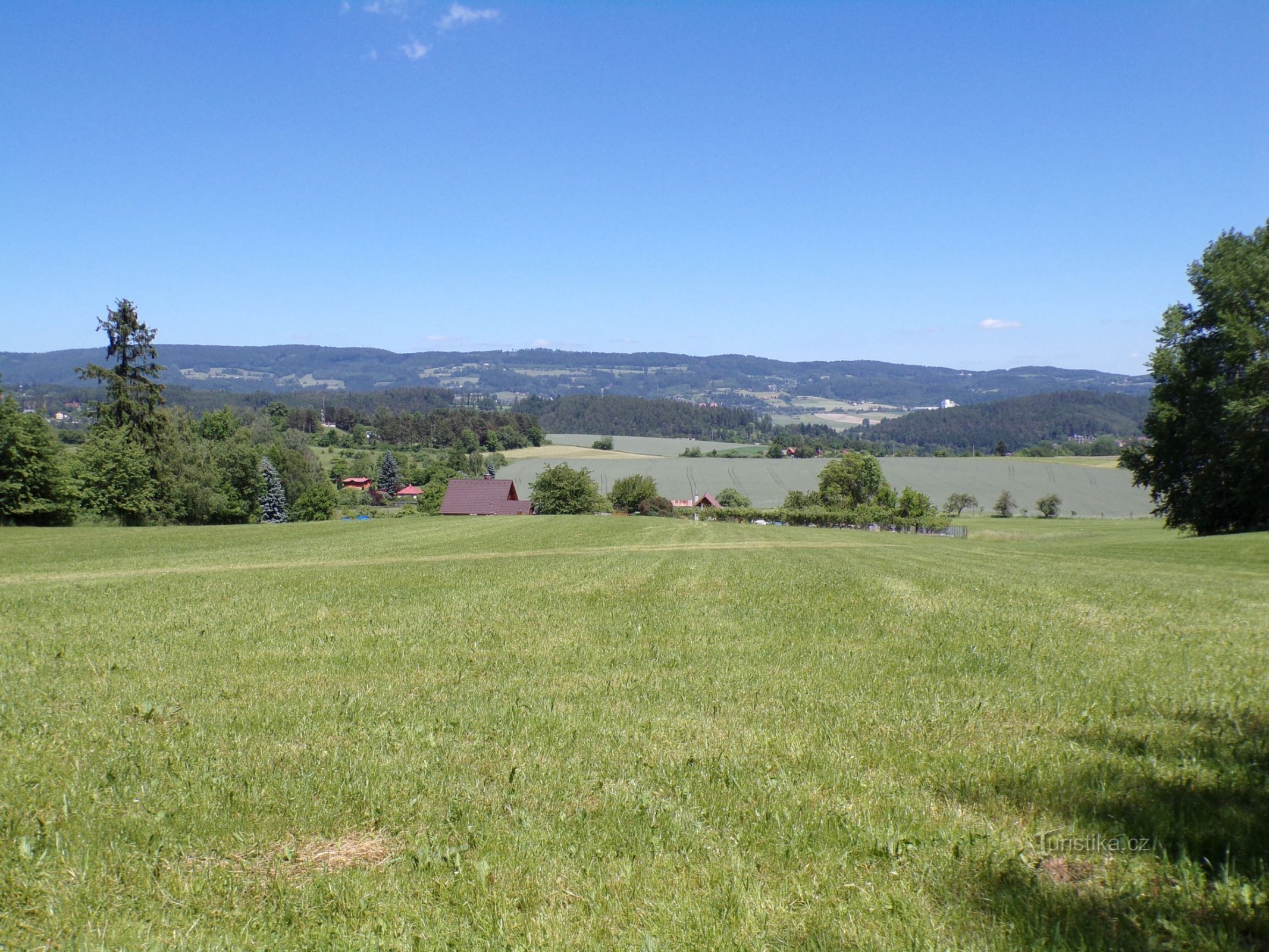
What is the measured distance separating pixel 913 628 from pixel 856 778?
574 centimetres

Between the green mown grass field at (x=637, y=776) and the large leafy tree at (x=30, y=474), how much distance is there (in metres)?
47.5

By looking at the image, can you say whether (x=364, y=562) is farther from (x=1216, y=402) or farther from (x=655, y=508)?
(x=655, y=508)

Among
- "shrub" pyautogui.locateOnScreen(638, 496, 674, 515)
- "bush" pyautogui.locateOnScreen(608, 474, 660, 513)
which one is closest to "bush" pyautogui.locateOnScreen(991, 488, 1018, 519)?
"shrub" pyautogui.locateOnScreen(638, 496, 674, 515)

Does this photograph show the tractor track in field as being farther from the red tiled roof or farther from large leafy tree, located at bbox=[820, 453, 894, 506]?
large leafy tree, located at bbox=[820, 453, 894, 506]

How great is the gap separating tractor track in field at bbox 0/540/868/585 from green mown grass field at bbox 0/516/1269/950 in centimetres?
884

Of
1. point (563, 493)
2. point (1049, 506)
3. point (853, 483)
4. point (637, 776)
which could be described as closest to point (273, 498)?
point (563, 493)

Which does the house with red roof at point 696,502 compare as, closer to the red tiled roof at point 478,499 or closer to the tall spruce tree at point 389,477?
the red tiled roof at point 478,499

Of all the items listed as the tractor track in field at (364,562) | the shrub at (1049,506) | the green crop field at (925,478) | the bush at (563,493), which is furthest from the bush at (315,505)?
the shrub at (1049,506)

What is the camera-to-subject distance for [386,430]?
19900cm

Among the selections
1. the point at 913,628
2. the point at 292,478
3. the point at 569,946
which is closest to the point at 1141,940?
the point at 569,946

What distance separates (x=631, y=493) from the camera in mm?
109750

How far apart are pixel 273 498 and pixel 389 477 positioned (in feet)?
155

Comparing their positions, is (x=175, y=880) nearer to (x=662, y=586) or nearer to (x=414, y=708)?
(x=414, y=708)

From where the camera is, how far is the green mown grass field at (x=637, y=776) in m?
4.17
